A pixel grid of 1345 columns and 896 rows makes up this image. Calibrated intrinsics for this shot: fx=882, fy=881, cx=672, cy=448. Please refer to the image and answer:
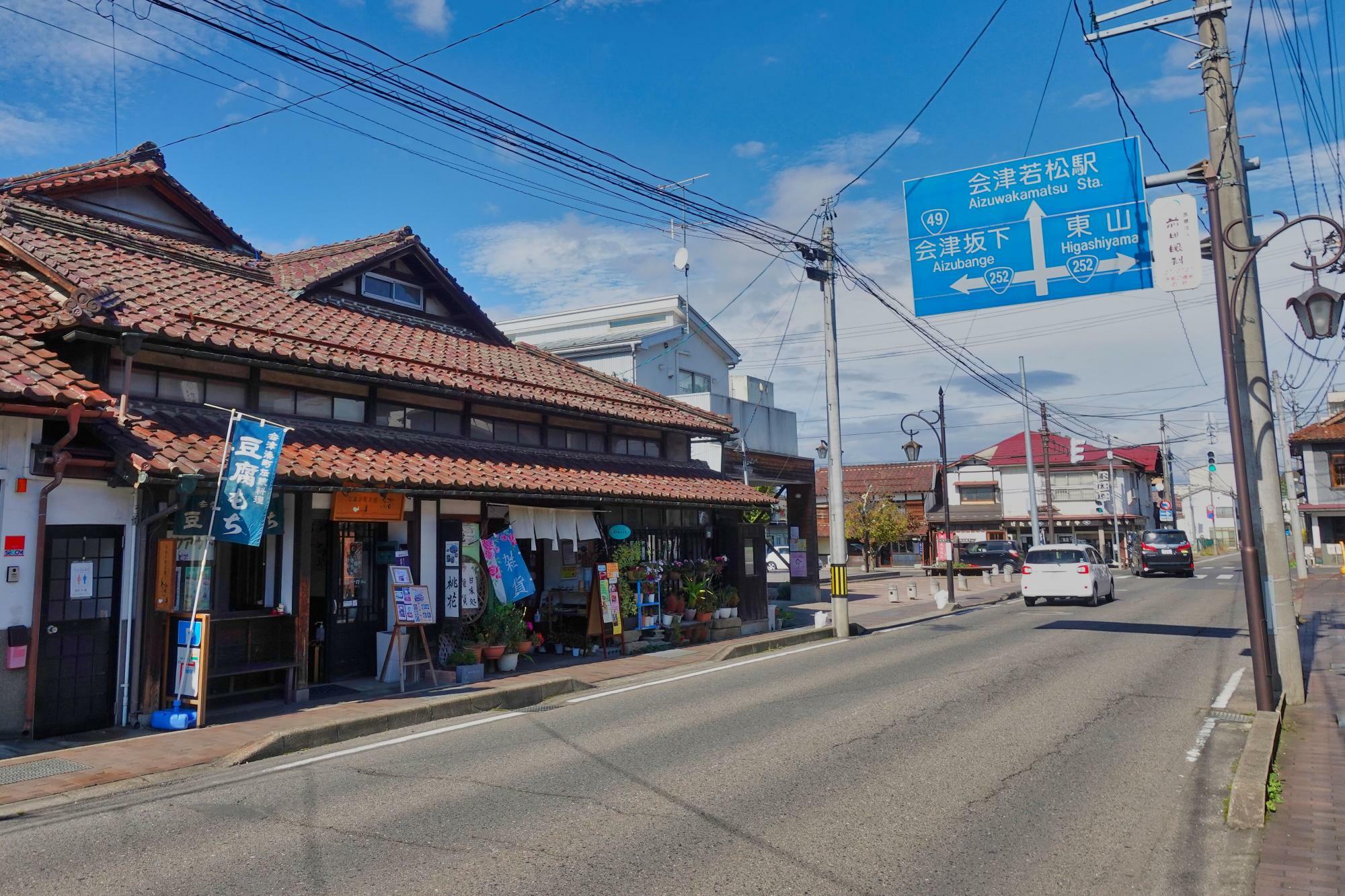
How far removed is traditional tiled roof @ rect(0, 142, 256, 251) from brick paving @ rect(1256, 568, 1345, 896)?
718 inches

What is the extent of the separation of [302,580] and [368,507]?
1.47 metres

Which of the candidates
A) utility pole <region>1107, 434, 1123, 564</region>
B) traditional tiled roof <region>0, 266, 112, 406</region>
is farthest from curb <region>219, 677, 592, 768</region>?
utility pole <region>1107, 434, 1123, 564</region>

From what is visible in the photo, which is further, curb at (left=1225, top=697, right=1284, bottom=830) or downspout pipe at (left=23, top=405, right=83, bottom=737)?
downspout pipe at (left=23, top=405, right=83, bottom=737)

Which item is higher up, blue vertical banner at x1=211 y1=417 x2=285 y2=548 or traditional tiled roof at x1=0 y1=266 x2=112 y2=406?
traditional tiled roof at x1=0 y1=266 x2=112 y2=406

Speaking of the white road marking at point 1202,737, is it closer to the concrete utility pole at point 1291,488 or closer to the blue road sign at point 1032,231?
the blue road sign at point 1032,231

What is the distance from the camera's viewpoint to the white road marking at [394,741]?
807 centimetres

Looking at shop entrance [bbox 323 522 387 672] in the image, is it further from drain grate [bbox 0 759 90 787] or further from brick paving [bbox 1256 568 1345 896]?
brick paving [bbox 1256 568 1345 896]

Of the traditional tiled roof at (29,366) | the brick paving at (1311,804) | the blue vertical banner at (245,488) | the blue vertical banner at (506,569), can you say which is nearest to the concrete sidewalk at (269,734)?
the blue vertical banner at (506,569)

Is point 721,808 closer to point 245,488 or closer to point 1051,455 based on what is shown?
point 245,488

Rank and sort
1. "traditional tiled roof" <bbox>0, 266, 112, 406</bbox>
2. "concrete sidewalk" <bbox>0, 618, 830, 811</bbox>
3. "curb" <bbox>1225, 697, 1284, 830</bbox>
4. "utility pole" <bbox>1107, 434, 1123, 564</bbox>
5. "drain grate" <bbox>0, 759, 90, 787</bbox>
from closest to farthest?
"curb" <bbox>1225, 697, 1284, 830</bbox>, "drain grate" <bbox>0, 759, 90, 787</bbox>, "concrete sidewalk" <bbox>0, 618, 830, 811</bbox>, "traditional tiled roof" <bbox>0, 266, 112, 406</bbox>, "utility pole" <bbox>1107, 434, 1123, 564</bbox>

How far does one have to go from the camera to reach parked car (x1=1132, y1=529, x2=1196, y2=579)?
3728 cm

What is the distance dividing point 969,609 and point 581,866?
72.2 ft

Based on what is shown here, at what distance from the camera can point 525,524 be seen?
48.8ft

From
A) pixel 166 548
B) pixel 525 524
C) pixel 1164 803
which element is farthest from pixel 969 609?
pixel 166 548
